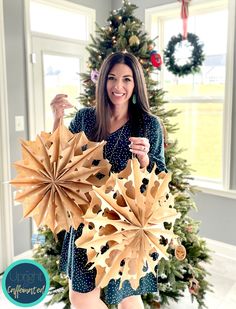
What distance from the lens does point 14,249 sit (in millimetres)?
2561

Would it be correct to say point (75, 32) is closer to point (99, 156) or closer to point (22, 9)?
point (22, 9)

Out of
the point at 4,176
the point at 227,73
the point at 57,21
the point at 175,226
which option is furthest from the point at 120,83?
the point at 57,21

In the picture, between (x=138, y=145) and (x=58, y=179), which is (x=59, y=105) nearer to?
(x=138, y=145)

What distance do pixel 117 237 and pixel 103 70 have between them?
2.45ft

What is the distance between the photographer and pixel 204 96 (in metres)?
2.88

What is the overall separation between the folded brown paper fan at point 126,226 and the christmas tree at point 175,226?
4.24 ft

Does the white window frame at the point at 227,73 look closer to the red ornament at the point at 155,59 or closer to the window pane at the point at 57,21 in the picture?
the window pane at the point at 57,21

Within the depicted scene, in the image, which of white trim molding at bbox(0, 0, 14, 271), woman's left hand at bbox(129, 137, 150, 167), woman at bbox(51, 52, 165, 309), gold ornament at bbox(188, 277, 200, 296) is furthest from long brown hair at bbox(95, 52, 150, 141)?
white trim molding at bbox(0, 0, 14, 271)

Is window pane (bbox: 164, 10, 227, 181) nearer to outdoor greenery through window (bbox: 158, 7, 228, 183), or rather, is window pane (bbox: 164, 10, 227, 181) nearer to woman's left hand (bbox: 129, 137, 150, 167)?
outdoor greenery through window (bbox: 158, 7, 228, 183)

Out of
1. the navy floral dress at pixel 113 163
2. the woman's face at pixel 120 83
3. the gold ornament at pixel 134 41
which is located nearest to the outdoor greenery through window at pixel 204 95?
the gold ornament at pixel 134 41

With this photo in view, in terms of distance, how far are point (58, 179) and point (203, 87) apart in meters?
2.50

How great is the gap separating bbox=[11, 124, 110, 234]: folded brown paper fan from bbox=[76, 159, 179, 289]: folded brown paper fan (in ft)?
0.19

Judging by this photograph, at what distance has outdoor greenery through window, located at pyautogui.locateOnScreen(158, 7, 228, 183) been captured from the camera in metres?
2.75

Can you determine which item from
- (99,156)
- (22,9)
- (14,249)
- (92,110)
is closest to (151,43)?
(92,110)
